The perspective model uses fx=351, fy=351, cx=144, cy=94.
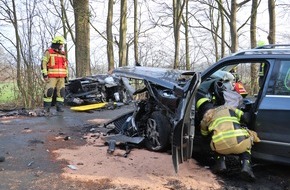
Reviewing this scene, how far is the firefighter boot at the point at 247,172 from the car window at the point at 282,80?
0.86 meters

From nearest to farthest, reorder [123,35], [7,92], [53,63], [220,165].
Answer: [220,165]
[53,63]
[123,35]
[7,92]

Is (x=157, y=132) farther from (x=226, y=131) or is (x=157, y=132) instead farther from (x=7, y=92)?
(x=7, y=92)

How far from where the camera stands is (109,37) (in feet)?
62.8

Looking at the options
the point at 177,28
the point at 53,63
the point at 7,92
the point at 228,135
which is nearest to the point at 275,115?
the point at 228,135

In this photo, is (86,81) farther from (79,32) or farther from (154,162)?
(154,162)

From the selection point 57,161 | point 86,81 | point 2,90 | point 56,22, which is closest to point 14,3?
point 56,22

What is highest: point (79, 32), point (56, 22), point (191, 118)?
point (56, 22)

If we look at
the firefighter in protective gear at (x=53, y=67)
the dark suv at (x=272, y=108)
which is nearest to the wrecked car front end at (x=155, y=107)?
the dark suv at (x=272, y=108)

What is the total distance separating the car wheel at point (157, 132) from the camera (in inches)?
199

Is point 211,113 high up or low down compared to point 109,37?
down

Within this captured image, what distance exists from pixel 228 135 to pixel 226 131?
0.06m

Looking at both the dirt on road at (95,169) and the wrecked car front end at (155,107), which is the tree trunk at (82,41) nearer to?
the dirt on road at (95,169)

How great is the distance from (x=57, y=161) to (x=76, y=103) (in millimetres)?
5504

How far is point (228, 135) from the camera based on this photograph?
4.10m
